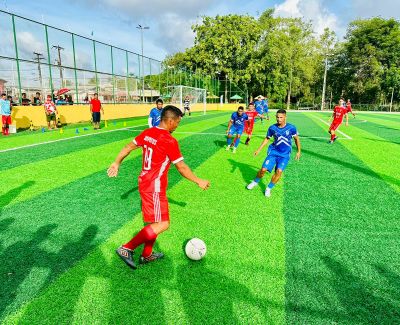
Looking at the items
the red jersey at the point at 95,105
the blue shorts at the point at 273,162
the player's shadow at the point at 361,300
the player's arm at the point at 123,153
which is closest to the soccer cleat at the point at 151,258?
the player's arm at the point at 123,153

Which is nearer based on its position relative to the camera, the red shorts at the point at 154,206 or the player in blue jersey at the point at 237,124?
the red shorts at the point at 154,206

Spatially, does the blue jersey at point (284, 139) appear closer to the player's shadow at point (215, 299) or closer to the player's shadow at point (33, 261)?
the player's shadow at point (215, 299)

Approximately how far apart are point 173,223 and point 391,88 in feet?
239

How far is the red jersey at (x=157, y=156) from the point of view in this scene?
3215 mm

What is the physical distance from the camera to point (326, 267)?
361 cm

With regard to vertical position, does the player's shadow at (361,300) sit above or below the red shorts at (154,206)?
below

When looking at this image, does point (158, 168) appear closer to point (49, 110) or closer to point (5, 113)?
point (5, 113)

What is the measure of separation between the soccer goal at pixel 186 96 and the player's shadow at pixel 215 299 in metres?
29.9

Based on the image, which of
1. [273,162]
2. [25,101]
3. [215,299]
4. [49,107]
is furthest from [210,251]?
[25,101]

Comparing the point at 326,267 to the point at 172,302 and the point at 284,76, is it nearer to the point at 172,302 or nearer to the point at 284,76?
the point at 172,302

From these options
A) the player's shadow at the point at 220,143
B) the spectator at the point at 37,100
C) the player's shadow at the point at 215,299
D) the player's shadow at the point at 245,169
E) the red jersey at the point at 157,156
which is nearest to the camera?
the player's shadow at the point at 215,299

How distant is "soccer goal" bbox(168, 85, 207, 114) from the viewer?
3373 centimetres

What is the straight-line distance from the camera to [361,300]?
3027mm

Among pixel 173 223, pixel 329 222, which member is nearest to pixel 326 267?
pixel 329 222
